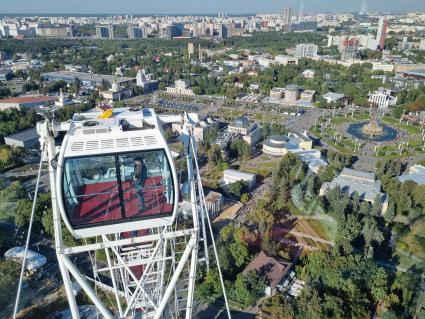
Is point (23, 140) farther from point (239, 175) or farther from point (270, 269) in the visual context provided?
Answer: point (270, 269)

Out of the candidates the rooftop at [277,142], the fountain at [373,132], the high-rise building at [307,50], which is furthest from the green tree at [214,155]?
the high-rise building at [307,50]

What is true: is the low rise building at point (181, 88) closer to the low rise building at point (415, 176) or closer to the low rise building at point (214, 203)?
the low rise building at point (214, 203)

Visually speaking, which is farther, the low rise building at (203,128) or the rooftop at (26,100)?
the rooftop at (26,100)

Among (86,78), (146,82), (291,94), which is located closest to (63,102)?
(146,82)

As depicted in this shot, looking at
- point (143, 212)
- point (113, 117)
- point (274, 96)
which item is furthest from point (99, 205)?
point (274, 96)

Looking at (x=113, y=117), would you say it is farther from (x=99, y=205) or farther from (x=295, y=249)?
(x=295, y=249)

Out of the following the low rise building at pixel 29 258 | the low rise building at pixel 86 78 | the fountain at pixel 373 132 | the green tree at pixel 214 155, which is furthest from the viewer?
the low rise building at pixel 86 78
